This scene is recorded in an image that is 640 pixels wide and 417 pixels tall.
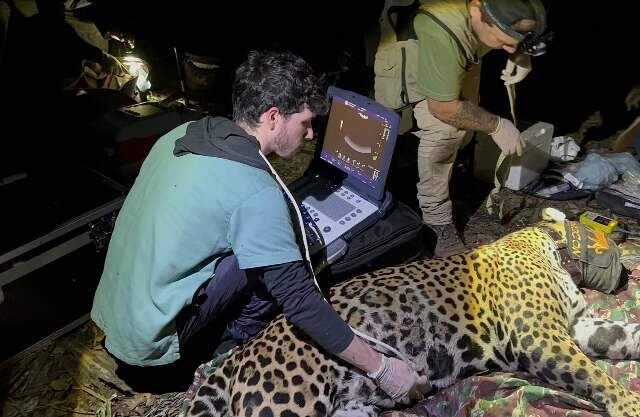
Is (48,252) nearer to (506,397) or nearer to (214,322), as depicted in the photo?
(214,322)

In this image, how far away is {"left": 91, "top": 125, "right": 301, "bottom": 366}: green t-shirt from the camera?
2.27 metres

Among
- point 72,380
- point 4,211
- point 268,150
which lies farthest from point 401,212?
point 4,211

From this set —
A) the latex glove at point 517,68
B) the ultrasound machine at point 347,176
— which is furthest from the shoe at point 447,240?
the latex glove at point 517,68

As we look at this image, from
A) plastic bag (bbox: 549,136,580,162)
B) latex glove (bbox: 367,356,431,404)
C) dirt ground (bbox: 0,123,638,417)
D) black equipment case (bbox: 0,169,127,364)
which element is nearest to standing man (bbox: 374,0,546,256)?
dirt ground (bbox: 0,123,638,417)

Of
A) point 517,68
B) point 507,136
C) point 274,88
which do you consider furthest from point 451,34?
point 274,88

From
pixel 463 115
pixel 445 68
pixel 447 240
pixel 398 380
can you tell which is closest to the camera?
pixel 398 380

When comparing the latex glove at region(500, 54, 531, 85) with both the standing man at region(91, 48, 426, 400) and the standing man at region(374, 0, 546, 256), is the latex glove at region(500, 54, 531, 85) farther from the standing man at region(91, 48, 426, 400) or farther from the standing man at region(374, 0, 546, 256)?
the standing man at region(91, 48, 426, 400)

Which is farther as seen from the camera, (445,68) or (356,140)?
(445,68)

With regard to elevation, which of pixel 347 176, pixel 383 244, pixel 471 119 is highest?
pixel 471 119

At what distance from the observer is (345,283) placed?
2838 millimetres

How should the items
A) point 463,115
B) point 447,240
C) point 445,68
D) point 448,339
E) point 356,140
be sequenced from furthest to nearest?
point 447,240 < point 463,115 < point 445,68 < point 356,140 < point 448,339

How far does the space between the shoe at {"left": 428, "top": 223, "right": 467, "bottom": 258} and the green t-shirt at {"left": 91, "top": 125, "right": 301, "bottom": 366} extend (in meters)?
1.87

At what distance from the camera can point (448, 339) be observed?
266 cm

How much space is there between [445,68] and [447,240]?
1195 mm
